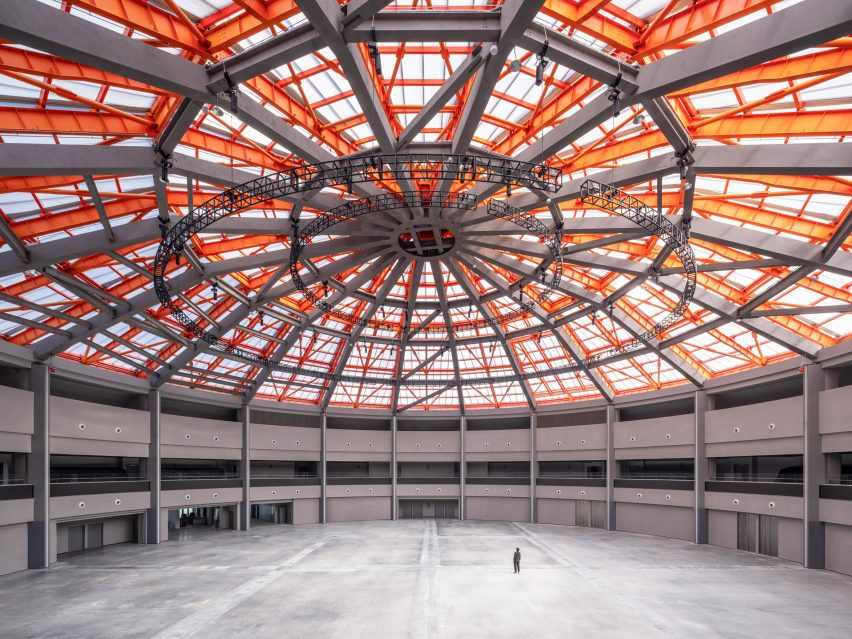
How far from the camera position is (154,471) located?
4712 centimetres

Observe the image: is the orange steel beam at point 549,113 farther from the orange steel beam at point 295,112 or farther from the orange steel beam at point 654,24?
the orange steel beam at point 295,112

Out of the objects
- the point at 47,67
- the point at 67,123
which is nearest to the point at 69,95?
the point at 47,67

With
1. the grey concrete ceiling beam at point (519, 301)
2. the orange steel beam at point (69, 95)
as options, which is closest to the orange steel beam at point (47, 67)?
the orange steel beam at point (69, 95)

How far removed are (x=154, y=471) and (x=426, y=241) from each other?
3013 centimetres

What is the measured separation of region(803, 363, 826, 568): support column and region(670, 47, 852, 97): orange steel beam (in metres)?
25.1

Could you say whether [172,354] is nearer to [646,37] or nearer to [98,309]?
[98,309]

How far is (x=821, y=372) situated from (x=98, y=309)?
43086 millimetres

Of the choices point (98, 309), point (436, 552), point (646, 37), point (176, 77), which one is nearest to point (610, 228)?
point (646, 37)

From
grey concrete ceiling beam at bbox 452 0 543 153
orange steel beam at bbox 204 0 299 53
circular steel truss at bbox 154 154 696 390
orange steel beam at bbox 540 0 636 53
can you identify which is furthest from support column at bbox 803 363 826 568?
orange steel beam at bbox 204 0 299 53

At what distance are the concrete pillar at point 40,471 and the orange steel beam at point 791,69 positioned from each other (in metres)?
39.1

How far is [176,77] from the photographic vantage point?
16.9 meters

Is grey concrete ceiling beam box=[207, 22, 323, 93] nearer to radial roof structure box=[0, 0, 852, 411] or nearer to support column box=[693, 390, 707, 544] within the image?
radial roof structure box=[0, 0, 852, 411]

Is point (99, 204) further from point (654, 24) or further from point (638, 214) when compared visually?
point (638, 214)

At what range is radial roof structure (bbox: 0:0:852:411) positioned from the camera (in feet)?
53.8
